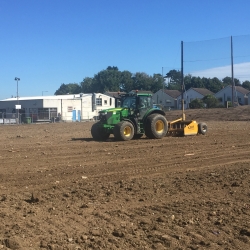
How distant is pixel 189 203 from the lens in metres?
8.45

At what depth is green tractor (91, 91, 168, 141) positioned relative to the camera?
851 inches

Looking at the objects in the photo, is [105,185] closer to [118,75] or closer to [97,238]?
[97,238]

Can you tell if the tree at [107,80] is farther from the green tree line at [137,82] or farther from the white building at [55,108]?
the white building at [55,108]

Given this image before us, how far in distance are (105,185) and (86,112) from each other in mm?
66188

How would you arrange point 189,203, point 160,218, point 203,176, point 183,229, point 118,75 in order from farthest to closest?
1. point 118,75
2. point 203,176
3. point 189,203
4. point 160,218
5. point 183,229

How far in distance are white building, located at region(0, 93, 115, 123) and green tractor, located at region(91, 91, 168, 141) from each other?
42.7 metres

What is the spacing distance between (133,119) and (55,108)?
50.5 metres

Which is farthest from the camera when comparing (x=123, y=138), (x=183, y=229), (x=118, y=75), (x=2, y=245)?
(x=118, y=75)

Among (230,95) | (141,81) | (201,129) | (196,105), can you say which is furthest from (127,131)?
(141,81)

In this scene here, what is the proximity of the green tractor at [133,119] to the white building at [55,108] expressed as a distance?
4273cm

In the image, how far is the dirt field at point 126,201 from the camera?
6.44 metres

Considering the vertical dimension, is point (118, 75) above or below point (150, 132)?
above

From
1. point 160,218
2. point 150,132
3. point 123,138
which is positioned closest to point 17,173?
point 160,218

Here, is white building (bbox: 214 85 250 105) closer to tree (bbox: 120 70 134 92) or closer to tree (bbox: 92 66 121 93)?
tree (bbox: 120 70 134 92)
